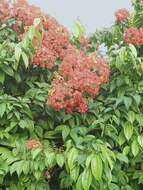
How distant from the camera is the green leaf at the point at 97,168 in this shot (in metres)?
3.16

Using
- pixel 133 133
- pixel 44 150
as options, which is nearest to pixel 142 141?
pixel 133 133

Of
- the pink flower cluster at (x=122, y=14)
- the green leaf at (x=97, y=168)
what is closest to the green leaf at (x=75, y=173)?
the green leaf at (x=97, y=168)

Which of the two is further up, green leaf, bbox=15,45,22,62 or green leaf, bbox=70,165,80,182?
green leaf, bbox=15,45,22,62

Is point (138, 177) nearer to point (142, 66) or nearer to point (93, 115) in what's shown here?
point (93, 115)

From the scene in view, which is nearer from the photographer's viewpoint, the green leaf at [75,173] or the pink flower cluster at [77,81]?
the green leaf at [75,173]

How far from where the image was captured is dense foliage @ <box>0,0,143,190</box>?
343cm

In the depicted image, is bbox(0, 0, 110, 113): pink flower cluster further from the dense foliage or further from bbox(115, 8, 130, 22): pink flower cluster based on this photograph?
bbox(115, 8, 130, 22): pink flower cluster

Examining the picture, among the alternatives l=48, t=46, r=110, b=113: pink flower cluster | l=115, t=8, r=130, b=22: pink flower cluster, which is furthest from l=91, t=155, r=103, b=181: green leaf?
l=115, t=8, r=130, b=22: pink flower cluster

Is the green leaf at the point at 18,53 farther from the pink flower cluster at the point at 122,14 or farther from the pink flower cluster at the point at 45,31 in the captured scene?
the pink flower cluster at the point at 122,14

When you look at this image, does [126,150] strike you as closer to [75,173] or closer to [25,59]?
[75,173]

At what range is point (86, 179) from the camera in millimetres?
3195

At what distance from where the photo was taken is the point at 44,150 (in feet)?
11.3

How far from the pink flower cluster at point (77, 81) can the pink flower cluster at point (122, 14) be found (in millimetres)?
942

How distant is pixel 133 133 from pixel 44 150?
0.66 metres
